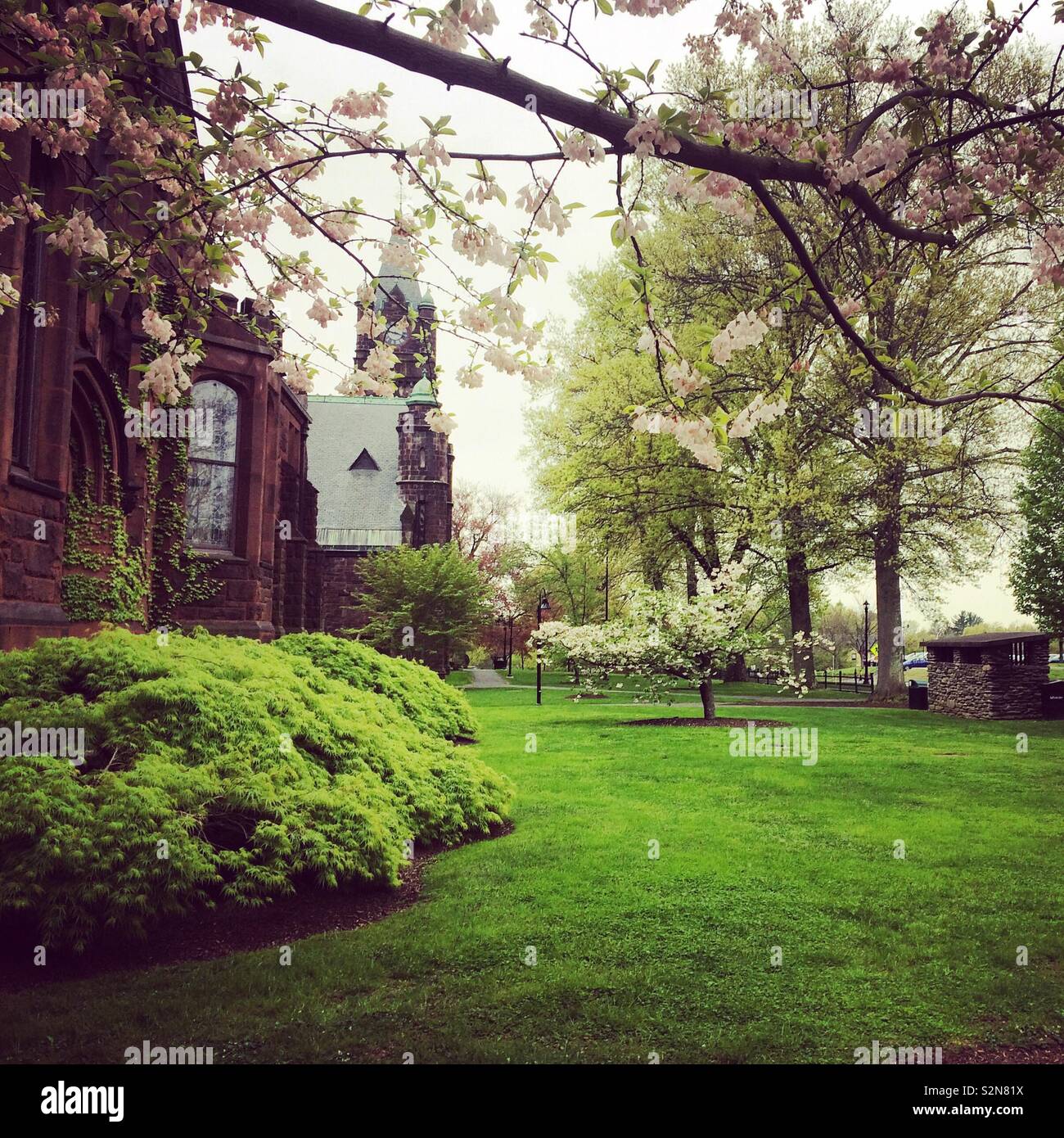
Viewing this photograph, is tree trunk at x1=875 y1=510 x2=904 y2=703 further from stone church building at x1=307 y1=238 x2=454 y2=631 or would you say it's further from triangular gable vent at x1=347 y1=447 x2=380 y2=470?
triangular gable vent at x1=347 y1=447 x2=380 y2=470

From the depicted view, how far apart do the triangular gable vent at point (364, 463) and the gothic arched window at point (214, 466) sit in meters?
27.5

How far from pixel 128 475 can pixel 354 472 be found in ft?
106

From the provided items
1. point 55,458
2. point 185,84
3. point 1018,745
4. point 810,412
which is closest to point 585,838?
point 55,458

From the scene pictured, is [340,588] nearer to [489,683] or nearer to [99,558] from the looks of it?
[489,683]

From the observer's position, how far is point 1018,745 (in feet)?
49.6

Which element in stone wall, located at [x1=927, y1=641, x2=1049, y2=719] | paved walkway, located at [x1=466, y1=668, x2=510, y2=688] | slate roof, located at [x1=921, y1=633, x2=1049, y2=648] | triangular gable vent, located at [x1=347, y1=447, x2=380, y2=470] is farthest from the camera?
triangular gable vent, located at [x1=347, y1=447, x2=380, y2=470]

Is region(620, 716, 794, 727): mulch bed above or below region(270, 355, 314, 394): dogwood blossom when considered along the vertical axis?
below

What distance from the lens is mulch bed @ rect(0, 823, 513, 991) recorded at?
16.4 ft

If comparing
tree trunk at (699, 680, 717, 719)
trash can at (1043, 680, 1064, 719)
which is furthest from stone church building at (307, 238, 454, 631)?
trash can at (1043, 680, 1064, 719)

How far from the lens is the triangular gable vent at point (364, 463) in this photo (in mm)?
46344

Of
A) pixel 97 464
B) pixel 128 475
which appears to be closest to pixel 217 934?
pixel 97 464

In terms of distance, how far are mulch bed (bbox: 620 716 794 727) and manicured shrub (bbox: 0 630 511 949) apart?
9.58 meters

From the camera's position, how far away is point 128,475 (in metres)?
14.0

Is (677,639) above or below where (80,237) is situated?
below
